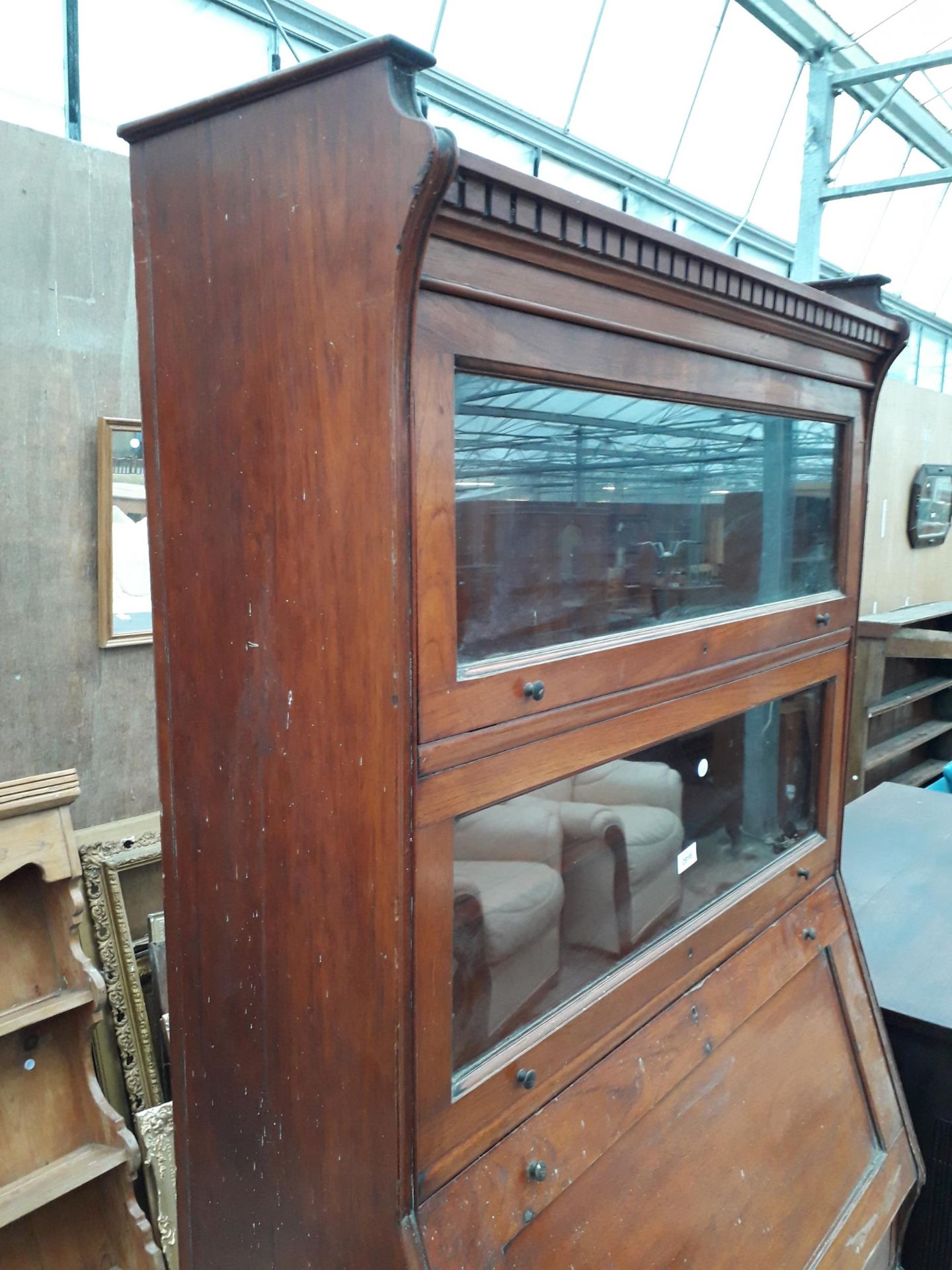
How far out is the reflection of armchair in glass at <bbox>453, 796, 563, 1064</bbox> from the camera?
0.90 metres

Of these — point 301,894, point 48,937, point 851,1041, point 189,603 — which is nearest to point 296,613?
point 189,603

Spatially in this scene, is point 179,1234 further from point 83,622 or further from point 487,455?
point 83,622

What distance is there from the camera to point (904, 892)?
2.28m

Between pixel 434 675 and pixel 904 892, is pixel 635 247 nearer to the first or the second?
pixel 434 675

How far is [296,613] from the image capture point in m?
0.84

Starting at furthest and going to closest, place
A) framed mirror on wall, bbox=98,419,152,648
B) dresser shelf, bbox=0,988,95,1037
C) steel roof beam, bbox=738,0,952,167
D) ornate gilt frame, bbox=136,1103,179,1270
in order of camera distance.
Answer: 1. steel roof beam, bbox=738,0,952,167
2. framed mirror on wall, bbox=98,419,152,648
3. ornate gilt frame, bbox=136,1103,179,1270
4. dresser shelf, bbox=0,988,95,1037

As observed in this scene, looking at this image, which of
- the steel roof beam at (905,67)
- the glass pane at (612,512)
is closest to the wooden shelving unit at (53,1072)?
the glass pane at (612,512)

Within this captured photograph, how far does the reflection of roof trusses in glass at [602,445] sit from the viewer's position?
85 cm

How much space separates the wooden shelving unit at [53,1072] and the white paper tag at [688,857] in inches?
48.5

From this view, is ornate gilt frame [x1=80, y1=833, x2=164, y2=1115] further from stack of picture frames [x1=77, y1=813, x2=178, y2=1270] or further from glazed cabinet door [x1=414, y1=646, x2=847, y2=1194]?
glazed cabinet door [x1=414, y1=646, x2=847, y2=1194]

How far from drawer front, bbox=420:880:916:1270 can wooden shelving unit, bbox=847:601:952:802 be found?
10.8ft

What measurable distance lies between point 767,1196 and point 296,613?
1056 millimetres

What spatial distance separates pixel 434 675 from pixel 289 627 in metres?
0.14

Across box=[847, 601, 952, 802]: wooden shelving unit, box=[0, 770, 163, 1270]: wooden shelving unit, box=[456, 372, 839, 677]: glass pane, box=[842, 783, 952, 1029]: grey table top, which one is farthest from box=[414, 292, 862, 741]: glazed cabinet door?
box=[847, 601, 952, 802]: wooden shelving unit
